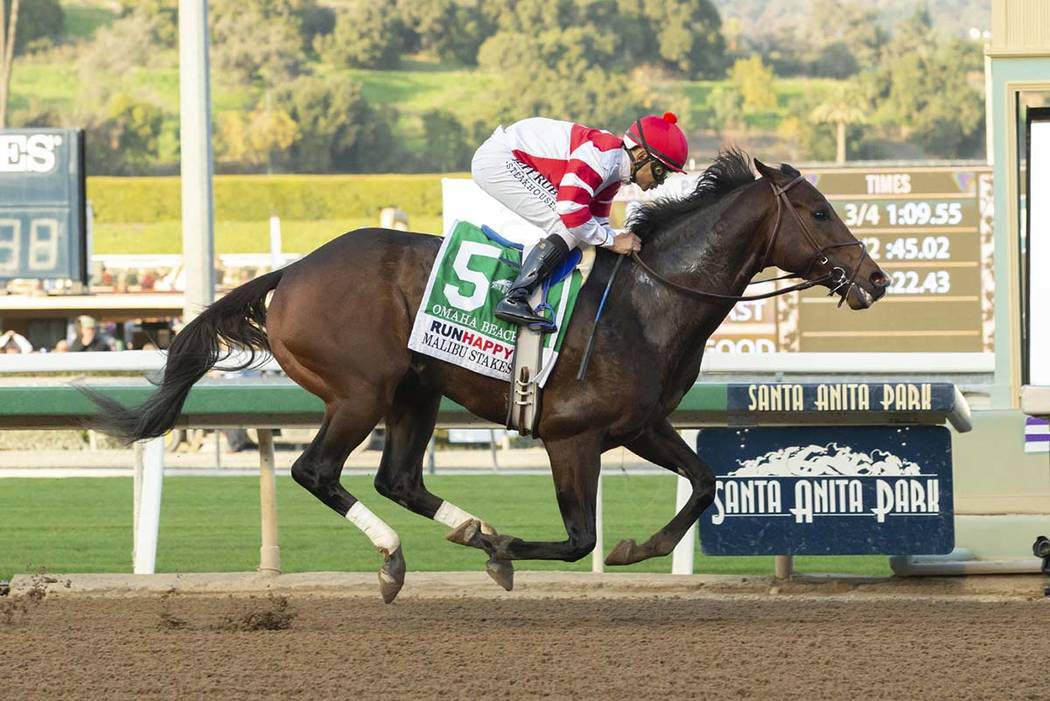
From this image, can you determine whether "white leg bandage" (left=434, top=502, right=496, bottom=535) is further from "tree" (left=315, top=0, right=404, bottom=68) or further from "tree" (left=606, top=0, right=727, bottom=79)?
"tree" (left=606, top=0, right=727, bottom=79)

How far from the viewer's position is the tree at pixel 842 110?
77.0 m

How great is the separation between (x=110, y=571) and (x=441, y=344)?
126 inches

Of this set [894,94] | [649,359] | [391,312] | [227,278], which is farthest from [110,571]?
[894,94]

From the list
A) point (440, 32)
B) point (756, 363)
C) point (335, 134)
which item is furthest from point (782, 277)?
point (440, 32)

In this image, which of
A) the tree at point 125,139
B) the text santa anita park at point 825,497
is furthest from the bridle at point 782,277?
the tree at point 125,139

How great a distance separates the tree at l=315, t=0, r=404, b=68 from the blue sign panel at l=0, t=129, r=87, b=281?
244ft

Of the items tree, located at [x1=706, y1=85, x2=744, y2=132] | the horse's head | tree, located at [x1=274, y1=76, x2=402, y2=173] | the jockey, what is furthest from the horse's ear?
tree, located at [x1=706, y1=85, x2=744, y2=132]

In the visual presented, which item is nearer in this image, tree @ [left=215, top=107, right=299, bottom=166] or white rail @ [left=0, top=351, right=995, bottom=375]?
white rail @ [left=0, top=351, right=995, bottom=375]

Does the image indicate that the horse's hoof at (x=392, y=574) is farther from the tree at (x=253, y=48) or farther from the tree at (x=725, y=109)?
the tree at (x=253, y=48)

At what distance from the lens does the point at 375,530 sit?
6.04 meters

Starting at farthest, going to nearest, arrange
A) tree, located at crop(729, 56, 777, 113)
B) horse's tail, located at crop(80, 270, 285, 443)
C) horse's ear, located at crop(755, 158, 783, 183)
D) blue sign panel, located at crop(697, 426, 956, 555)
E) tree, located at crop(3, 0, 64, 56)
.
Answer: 1. tree, located at crop(729, 56, 777, 113)
2. tree, located at crop(3, 0, 64, 56)
3. blue sign panel, located at crop(697, 426, 956, 555)
4. horse's tail, located at crop(80, 270, 285, 443)
5. horse's ear, located at crop(755, 158, 783, 183)

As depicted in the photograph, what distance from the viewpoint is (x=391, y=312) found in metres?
6.08

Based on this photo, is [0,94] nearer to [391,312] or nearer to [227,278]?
[227,278]

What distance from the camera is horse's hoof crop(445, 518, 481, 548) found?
19.6 ft
